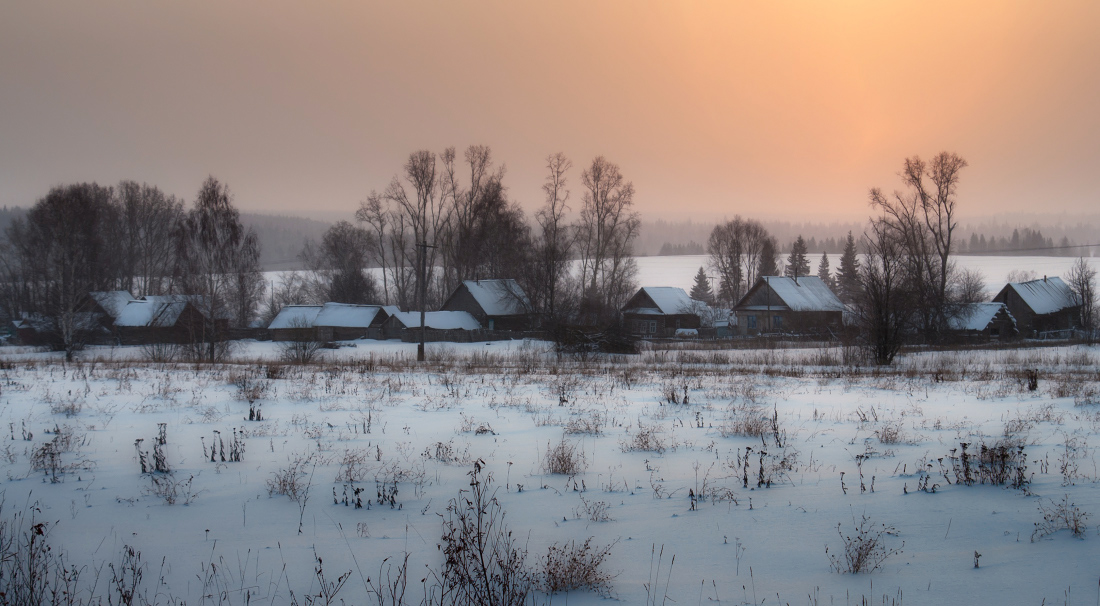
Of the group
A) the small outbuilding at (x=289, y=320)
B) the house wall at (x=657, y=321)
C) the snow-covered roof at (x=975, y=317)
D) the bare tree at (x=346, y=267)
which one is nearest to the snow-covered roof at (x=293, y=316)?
the small outbuilding at (x=289, y=320)

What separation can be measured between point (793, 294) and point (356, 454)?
193 ft

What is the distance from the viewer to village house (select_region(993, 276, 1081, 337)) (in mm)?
54750

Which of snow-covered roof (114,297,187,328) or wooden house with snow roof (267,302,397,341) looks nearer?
snow-covered roof (114,297,187,328)

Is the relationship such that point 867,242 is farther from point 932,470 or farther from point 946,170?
point 946,170

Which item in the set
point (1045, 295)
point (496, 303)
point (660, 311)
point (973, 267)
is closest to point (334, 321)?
point (496, 303)

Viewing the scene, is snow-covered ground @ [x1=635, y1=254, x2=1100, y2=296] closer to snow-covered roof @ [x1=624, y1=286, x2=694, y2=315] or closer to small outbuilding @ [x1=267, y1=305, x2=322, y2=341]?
snow-covered roof @ [x1=624, y1=286, x2=694, y2=315]

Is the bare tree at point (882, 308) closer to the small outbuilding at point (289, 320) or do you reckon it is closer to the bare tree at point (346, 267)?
the small outbuilding at point (289, 320)

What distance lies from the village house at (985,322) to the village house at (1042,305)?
459cm

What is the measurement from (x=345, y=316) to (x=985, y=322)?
51.3 meters

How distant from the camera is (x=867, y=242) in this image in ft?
80.8

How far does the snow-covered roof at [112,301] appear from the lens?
5088cm

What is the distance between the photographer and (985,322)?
4828cm

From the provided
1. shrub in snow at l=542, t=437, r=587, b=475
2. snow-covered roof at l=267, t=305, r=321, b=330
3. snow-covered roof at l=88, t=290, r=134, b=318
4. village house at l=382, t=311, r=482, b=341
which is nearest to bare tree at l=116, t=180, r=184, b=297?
snow-covered roof at l=88, t=290, r=134, b=318

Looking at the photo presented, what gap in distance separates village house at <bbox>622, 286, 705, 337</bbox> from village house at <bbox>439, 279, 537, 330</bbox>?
11543 millimetres
